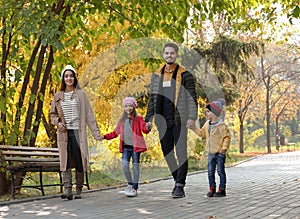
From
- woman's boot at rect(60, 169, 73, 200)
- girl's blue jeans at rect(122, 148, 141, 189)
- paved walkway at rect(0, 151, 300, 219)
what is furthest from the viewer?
girl's blue jeans at rect(122, 148, 141, 189)

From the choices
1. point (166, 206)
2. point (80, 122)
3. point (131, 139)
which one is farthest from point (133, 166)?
point (166, 206)

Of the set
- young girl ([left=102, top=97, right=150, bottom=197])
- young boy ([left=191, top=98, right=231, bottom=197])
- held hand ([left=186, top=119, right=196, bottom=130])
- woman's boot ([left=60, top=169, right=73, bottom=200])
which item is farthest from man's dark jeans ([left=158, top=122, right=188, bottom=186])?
woman's boot ([left=60, top=169, right=73, bottom=200])

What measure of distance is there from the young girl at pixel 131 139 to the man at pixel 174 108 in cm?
51

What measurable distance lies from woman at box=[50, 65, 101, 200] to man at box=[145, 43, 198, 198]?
40.7 inches

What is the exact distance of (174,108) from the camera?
7.88 metres

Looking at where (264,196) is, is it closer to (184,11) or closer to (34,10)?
(184,11)

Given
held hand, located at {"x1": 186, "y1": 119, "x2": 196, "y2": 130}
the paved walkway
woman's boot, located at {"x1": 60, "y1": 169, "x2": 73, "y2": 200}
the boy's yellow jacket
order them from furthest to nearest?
the boy's yellow jacket, woman's boot, located at {"x1": 60, "y1": 169, "x2": 73, "y2": 200}, held hand, located at {"x1": 186, "y1": 119, "x2": 196, "y2": 130}, the paved walkway

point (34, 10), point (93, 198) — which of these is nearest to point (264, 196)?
point (93, 198)

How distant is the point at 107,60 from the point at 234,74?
10301 millimetres

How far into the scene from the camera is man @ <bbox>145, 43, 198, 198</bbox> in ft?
25.7

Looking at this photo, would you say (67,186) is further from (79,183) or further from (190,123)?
(190,123)

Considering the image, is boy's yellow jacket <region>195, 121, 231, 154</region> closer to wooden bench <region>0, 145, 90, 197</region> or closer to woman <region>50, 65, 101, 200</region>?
woman <region>50, 65, 101, 200</region>

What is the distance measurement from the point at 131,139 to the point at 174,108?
1.05m

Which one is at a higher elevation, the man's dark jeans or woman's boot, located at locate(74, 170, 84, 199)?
the man's dark jeans
